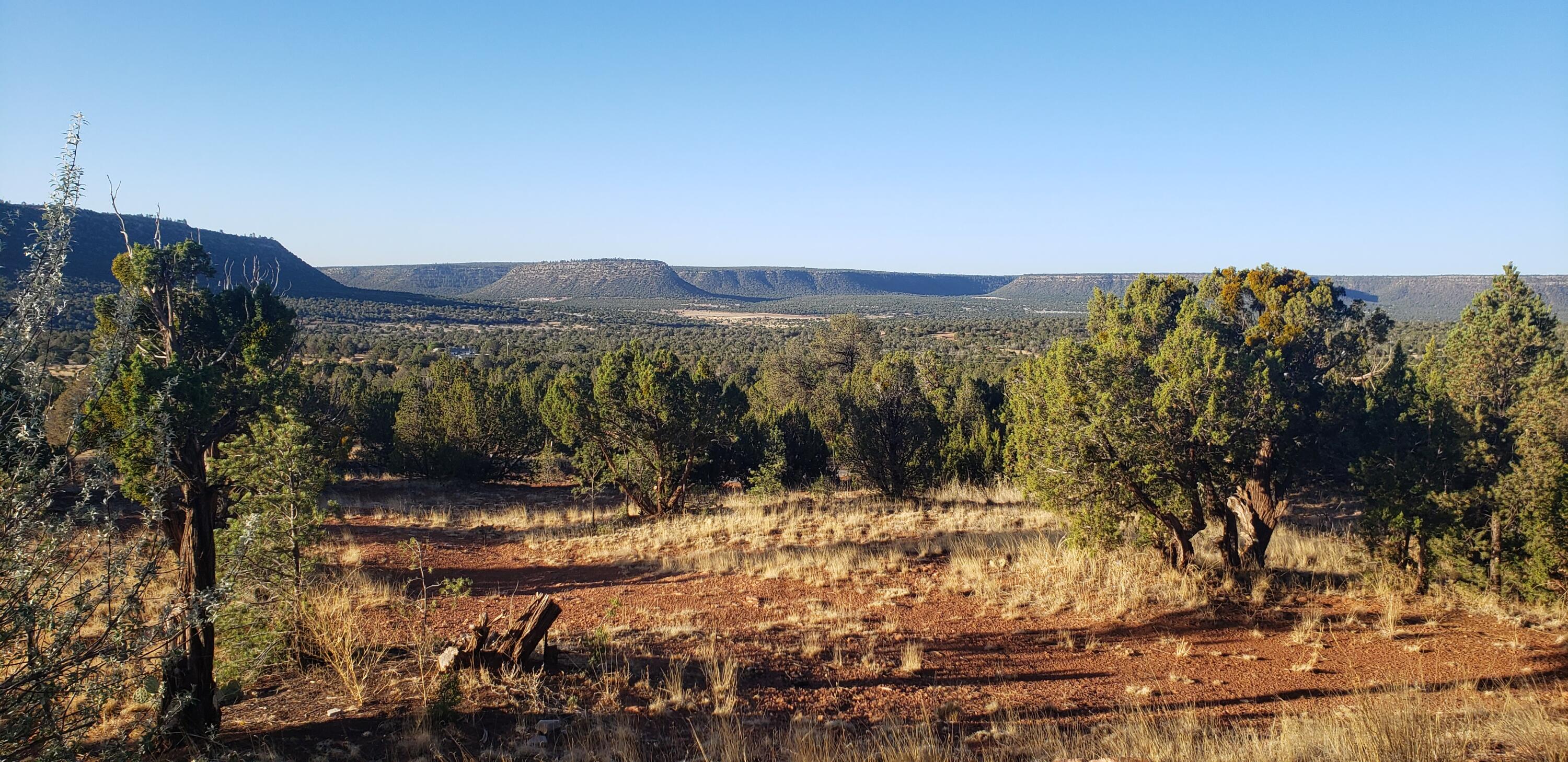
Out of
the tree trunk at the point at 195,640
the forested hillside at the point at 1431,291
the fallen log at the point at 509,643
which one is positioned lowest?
the fallen log at the point at 509,643

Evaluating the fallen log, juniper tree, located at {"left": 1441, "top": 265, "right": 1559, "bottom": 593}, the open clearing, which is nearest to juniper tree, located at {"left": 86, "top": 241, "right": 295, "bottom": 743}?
the open clearing

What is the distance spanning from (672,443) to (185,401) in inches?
393

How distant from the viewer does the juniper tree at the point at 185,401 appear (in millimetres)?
4348

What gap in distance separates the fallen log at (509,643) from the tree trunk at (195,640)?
5.88 ft

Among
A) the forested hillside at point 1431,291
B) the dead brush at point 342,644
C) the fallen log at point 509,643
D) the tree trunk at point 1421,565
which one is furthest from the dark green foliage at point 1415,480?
the forested hillside at point 1431,291

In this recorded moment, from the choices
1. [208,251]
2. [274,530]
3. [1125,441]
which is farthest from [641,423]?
[208,251]

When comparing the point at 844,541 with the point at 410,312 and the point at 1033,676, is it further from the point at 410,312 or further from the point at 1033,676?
the point at 410,312

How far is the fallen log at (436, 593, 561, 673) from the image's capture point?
22.7 ft

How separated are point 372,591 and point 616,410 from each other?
791cm

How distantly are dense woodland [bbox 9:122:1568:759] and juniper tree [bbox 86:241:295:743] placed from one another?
0.04 meters

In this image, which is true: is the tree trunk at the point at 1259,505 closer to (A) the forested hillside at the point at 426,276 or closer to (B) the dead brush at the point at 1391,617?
(B) the dead brush at the point at 1391,617

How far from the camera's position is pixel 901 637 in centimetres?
920

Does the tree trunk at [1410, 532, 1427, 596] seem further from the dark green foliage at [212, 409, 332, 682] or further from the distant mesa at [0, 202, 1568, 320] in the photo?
the distant mesa at [0, 202, 1568, 320]

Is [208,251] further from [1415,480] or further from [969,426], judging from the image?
[1415,480]
